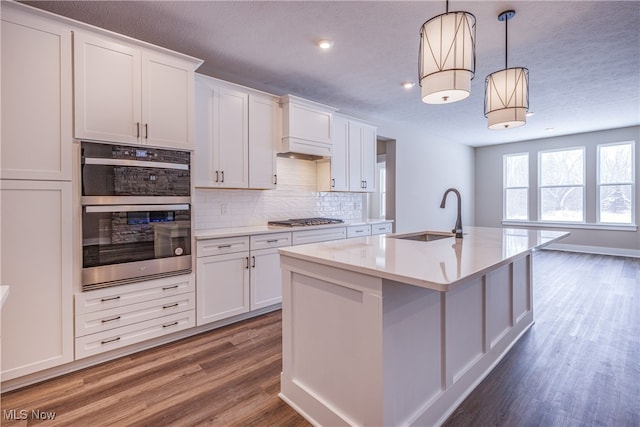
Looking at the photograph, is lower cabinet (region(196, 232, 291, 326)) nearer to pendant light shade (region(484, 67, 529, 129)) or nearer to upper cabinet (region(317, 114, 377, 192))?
upper cabinet (region(317, 114, 377, 192))

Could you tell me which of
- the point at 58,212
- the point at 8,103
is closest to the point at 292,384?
the point at 58,212

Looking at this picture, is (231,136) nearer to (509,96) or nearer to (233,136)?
(233,136)

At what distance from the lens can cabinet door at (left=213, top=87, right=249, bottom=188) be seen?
3131mm

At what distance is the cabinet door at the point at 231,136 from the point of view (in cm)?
313

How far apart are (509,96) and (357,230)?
2493 millimetres

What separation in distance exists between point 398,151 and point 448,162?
2.18 metres

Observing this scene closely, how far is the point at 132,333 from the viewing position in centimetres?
247

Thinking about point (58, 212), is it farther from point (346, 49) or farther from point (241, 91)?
point (346, 49)

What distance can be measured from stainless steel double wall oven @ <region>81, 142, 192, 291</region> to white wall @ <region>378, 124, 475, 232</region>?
3762mm

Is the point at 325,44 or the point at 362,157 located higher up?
the point at 325,44

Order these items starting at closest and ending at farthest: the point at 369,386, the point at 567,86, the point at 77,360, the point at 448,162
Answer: the point at 369,386 < the point at 77,360 < the point at 567,86 < the point at 448,162

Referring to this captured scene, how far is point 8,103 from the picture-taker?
1.97 metres

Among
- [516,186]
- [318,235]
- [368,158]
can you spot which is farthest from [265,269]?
[516,186]

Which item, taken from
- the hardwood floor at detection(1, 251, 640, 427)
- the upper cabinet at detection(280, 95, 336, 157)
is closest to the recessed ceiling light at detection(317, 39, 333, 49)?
the upper cabinet at detection(280, 95, 336, 157)
